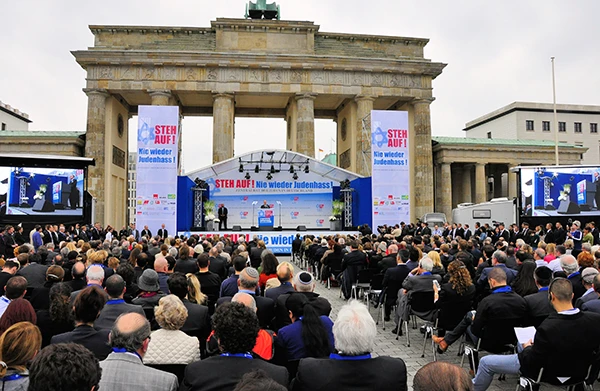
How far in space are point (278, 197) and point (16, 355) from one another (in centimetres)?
2871

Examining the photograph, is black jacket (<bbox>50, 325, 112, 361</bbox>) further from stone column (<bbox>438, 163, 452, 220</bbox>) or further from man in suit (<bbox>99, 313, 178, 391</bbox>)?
stone column (<bbox>438, 163, 452, 220</bbox>)

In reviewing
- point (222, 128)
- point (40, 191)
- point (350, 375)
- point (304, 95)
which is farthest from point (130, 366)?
point (304, 95)

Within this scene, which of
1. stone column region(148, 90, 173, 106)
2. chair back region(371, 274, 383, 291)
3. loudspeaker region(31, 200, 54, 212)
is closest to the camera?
chair back region(371, 274, 383, 291)

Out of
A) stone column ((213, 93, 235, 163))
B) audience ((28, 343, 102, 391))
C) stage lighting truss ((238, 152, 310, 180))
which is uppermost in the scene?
stone column ((213, 93, 235, 163))

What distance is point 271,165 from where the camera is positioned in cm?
3045

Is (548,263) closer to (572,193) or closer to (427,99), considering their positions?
(572,193)

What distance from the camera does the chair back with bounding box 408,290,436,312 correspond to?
7.52 metres

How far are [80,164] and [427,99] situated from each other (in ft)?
90.6

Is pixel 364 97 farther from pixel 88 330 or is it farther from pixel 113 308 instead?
pixel 88 330

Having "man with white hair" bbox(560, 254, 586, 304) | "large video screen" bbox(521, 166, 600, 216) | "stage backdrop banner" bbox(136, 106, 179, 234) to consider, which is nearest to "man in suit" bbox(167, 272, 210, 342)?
"man with white hair" bbox(560, 254, 586, 304)

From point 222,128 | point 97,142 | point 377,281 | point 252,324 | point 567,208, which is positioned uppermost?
point 222,128

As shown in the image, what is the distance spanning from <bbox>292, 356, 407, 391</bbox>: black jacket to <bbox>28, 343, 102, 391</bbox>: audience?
4.27 feet

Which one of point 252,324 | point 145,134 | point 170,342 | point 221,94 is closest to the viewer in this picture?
point 252,324

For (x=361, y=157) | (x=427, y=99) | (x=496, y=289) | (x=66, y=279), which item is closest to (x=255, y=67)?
(x=361, y=157)
